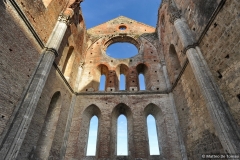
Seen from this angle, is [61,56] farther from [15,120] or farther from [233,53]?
[233,53]

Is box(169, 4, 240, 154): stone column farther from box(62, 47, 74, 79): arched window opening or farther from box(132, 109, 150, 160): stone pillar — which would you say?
box(62, 47, 74, 79): arched window opening

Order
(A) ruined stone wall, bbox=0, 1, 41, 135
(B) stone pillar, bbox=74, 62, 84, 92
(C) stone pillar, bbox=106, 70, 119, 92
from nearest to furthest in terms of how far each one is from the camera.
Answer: (A) ruined stone wall, bbox=0, 1, 41, 135
(B) stone pillar, bbox=74, 62, 84, 92
(C) stone pillar, bbox=106, 70, 119, 92

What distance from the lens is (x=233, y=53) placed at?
15.1 feet

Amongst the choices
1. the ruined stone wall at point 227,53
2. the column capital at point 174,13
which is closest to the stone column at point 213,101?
the ruined stone wall at point 227,53

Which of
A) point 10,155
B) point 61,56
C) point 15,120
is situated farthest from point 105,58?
point 10,155

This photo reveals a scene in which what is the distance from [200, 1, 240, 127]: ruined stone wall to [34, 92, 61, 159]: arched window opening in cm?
762

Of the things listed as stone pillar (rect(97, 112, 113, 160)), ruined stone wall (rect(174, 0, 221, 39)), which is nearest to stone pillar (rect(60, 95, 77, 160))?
stone pillar (rect(97, 112, 113, 160))

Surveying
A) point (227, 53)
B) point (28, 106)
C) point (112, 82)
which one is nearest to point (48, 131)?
point (28, 106)

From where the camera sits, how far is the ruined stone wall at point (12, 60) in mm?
4692

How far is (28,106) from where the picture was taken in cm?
509

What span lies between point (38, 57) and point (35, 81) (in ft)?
4.27

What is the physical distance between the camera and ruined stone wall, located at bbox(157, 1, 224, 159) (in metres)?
5.60

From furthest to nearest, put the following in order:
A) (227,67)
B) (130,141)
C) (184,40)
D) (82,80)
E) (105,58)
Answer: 1. (105,58)
2. (82,80)
3. (130,141)
4. (184,40)
5. (227,67)

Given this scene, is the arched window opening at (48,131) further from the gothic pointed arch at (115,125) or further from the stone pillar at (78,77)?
the gothic pointed arch at (115,125)
